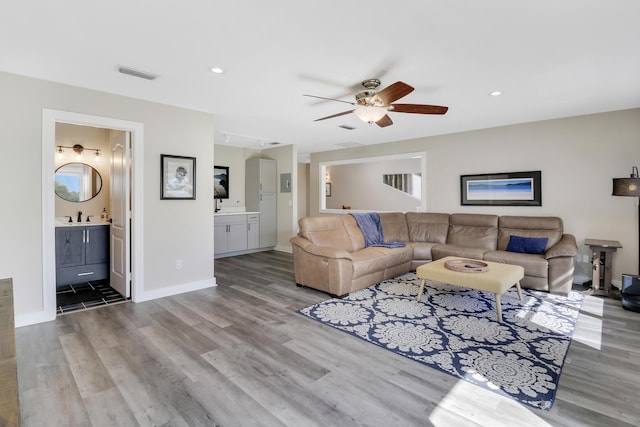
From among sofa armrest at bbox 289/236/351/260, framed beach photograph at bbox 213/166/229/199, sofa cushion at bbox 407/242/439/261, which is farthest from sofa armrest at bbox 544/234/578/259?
framed beach photograph at bbox 213/166/229/199

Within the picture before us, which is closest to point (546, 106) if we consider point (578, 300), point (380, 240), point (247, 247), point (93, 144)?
point (578, 300)

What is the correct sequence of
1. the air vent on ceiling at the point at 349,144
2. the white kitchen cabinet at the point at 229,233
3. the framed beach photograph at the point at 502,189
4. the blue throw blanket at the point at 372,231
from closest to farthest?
the framed beach photograph at the point at 502,189, the blue throw blanket at the point at 372,231, the white kitchen cabinet at the point at 229,233, the air vent on ceiling at the point at 349,144

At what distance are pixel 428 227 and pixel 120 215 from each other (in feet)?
16.0

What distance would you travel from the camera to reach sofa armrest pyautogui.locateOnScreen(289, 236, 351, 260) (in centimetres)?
392

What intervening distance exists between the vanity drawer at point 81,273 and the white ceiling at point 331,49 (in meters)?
2.65

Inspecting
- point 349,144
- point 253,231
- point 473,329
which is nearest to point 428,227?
point 349,144

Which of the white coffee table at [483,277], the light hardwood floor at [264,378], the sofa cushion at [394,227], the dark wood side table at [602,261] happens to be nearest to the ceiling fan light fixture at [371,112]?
the white coffee table at [483,277]

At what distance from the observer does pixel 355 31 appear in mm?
2229

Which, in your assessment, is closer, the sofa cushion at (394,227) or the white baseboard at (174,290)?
the white baseboard at (174,290)

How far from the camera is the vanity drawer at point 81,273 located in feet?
14.4

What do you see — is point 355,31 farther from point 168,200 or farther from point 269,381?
point 168,200

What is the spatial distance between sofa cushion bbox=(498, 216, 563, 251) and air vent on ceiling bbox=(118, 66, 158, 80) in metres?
5.15

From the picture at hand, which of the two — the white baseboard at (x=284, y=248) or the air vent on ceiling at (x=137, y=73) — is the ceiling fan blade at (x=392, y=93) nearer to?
the air vent on ceiling at (x=137, y=73)

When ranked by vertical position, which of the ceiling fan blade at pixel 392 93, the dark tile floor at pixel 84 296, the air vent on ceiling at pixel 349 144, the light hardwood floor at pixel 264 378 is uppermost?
the air vent on ceiling at pixel 349 144
